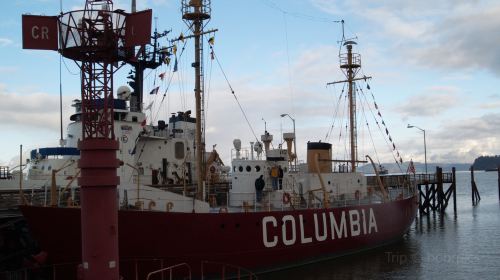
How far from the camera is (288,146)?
27656 millimetres

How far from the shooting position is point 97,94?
442 inches

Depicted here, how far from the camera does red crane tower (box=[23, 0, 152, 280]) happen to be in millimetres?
10547

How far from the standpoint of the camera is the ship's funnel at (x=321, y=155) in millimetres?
29484

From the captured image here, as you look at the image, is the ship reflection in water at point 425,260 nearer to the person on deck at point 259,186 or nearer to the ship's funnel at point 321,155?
the person on deck at point 259,186

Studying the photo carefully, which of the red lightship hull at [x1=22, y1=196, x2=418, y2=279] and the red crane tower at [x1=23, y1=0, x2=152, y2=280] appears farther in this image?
the red lightship hull at [x1=22, y1=196, x2=418, y2=279]

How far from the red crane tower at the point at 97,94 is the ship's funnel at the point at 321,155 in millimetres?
19462

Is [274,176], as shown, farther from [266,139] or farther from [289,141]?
[289,141]

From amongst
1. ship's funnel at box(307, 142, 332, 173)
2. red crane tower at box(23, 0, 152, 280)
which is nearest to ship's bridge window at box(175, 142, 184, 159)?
ship's funnel at box(307, 142, 332, 173)

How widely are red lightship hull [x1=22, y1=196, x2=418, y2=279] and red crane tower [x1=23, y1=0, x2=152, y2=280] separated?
604 cm

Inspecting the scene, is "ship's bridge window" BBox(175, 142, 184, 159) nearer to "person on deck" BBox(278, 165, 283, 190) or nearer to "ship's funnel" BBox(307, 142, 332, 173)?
"person on deck" BBox(278, 165, 283, 190)

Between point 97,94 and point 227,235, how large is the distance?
392 inches

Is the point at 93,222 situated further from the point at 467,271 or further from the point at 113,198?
the point at 467,271

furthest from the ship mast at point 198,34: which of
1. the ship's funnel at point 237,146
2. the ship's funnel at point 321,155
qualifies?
the ship's funnel at point 321,155

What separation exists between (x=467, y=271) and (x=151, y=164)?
16069mm
